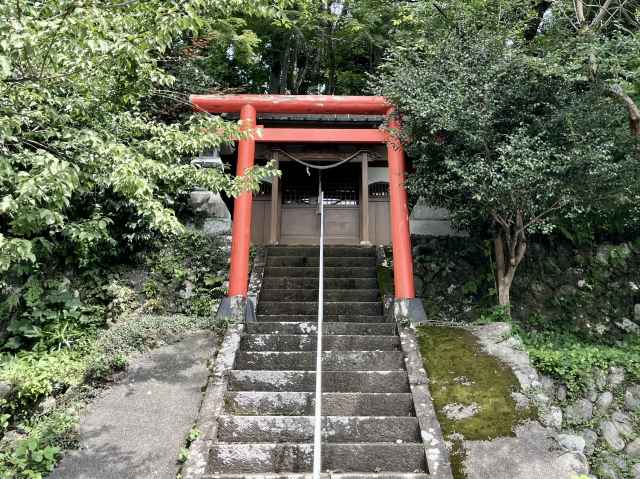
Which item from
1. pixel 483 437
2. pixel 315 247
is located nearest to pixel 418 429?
pixel 483 437

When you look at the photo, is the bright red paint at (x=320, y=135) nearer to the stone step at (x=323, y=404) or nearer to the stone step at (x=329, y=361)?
the stone step at (x=329, y=361)

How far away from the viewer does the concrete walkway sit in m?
4.38

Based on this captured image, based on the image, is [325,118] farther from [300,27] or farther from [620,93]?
[300,27]

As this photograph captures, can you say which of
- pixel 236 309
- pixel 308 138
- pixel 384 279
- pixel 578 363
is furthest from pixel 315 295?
pixel 578 363

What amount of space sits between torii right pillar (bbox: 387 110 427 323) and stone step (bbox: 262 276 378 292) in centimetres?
68

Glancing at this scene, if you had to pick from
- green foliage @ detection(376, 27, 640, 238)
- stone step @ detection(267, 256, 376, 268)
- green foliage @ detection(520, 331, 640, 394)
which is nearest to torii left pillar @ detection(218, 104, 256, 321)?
stone step @ detection(267, 256, 376, 268)

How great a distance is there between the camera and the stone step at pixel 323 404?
5.05 metres

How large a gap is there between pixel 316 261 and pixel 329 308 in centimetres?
160

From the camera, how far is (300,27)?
44.5 ft

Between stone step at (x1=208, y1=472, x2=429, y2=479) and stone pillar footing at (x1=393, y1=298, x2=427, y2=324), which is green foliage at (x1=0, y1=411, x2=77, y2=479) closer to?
stone step at (x1=208, y1=472, x2=429, y2=479)

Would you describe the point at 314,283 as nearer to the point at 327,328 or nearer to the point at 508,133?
the point at 327,328

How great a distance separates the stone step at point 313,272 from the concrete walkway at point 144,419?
2280 millimetres

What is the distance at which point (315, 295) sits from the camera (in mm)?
7734

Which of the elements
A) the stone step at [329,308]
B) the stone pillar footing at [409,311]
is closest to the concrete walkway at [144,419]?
the stone step at [329,308]
